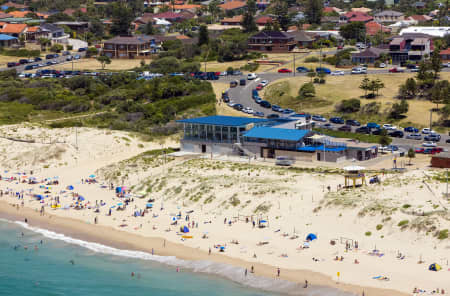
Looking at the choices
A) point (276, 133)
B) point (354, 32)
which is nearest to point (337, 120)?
point (276, 133)

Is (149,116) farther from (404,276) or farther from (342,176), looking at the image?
(404,276)

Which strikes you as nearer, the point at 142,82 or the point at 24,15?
the point at 142,82

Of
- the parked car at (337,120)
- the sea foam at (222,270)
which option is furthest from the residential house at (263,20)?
the sea foam at (222,270)

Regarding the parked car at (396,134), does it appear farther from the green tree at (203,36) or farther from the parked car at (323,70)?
the green tree at (203,36)

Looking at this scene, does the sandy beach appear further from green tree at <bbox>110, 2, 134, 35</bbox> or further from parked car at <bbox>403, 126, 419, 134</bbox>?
green tree at <bbox>110, 2, 134, 35</bbox>

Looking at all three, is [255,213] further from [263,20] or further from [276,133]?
[263,20]

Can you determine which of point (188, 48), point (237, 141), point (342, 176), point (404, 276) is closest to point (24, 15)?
point (188, 48)
